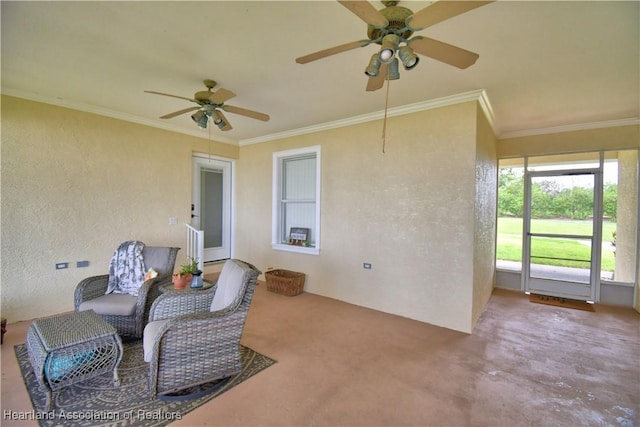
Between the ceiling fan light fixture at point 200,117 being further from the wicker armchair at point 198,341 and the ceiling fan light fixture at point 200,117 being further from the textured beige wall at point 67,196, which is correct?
the textured beige wall at point 67,196

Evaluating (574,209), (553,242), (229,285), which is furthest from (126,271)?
(574,209)

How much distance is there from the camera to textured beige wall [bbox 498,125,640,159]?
13.7 ft

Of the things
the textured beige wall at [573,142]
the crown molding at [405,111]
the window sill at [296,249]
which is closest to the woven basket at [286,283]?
the window sill at [296,249]

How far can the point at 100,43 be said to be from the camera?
2338 millimetres

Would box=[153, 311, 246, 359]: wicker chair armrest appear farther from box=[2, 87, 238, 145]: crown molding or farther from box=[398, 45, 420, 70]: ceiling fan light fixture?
box=[2, 87, 238, 145]: crown molding

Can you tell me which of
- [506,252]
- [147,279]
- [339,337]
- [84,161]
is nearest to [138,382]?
[147,279]

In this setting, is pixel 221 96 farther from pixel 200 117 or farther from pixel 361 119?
pixel 361 119

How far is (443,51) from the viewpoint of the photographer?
70.7 inches

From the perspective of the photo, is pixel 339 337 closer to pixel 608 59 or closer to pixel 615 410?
pixel 615 410

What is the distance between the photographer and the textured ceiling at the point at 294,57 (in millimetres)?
1946

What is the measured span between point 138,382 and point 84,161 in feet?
10.1

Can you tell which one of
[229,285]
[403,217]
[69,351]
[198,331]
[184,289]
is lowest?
[69,351]

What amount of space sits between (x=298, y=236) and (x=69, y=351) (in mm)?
3389

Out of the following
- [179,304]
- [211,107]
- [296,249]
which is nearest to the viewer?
[179,304]
